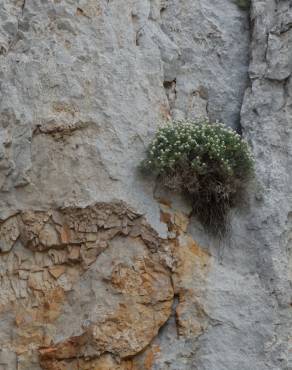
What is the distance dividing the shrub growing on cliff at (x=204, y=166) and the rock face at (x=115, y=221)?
18 centimetres

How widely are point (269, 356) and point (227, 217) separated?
1.51 meters

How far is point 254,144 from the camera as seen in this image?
695cm

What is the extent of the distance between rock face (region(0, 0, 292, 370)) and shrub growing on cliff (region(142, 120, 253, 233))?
177mm

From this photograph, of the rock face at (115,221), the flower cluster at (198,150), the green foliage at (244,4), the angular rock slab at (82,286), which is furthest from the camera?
the green foliage at (244,4)

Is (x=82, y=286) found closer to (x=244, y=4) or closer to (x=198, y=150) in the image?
(x=198, y=150)

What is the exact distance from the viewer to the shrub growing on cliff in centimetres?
634

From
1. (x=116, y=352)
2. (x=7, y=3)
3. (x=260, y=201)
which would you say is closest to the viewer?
(x=116, y=352)

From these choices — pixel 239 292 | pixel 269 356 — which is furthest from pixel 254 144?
pixel 269 356

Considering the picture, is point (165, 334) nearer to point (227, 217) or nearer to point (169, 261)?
point (169, 261)

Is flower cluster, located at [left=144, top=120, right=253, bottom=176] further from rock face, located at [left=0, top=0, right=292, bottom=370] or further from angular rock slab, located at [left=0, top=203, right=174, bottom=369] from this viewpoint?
angular rock slab, located at [left=0, top=203, right=174, bottom=369]

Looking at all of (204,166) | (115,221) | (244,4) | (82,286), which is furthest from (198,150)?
(244,4)

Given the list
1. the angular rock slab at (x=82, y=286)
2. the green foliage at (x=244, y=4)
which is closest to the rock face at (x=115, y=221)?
the angular rock slab at (x=82, y=286)

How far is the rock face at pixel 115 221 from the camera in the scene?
5.85 m

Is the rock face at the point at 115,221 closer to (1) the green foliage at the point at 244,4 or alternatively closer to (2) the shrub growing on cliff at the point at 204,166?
(2) the shrub growing on cliff at the point at 204,166
